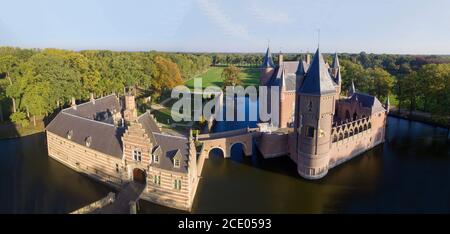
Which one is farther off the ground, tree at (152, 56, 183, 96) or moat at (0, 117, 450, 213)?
tree at (152, 56, 183, 96)

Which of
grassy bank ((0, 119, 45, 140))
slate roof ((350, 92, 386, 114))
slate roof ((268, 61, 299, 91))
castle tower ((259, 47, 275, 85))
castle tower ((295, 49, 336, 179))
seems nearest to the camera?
castle tower ((295, 49, 336, 179))

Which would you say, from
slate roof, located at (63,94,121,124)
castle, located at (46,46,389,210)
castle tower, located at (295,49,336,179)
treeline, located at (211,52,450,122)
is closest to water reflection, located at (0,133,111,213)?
castle, located at (46,46,389,210)

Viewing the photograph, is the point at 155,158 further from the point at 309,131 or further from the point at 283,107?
the point at 283,107

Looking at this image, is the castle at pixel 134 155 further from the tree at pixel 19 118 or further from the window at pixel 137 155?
the tree at pixel 19 118

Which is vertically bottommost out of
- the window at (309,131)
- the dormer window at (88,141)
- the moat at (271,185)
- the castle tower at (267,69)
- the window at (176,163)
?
the moat at (271,185)

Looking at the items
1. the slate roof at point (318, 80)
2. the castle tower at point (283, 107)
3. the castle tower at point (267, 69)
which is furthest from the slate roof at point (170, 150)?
the castle tower at point (267, 69)

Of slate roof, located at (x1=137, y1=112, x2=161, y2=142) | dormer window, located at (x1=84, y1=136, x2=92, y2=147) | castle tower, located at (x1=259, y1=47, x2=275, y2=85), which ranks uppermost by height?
castle tower, located at (x1=259, y1=47, x2=275, y2=85)

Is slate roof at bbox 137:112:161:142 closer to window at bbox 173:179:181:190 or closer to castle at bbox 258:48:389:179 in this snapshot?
window at bbox 173:179:181:190

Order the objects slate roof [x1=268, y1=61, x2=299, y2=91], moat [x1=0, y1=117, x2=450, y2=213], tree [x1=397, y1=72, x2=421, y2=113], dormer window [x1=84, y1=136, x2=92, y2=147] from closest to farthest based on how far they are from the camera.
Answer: moat [x1=0, y1=117, x2=450, y2=213] < dormer window [x1=84, y1=136, x2=92, y2=147] < slate roof [x1=268, y1=61, x2=299, y2=91] < tree [x1=397, y1=72, x2=421, y2=113]
